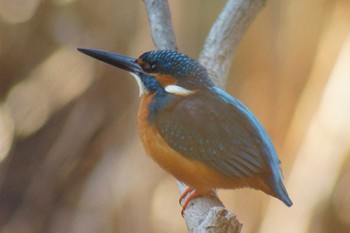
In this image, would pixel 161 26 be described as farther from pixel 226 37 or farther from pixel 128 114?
pixel 128 114

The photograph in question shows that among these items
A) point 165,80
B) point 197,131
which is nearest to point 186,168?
point 197,131

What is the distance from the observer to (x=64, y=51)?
105 inches

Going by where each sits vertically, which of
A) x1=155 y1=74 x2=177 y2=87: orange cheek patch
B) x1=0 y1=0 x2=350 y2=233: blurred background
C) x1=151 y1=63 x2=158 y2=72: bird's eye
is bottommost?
x1=0 y1=0 x2=350 y2=233: blurred background

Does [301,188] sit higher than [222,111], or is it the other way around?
[222,111]

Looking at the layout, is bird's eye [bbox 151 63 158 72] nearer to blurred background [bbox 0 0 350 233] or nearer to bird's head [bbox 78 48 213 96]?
bird's head [bbox 78 48 213 96]

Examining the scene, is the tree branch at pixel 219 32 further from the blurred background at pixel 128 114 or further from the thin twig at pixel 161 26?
the blurred background at pixel 128 114

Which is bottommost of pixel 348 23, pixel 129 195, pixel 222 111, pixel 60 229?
pixel 60 229

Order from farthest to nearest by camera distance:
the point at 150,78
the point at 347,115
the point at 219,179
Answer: the point at 347,115, the point at 150,78, the point at 219,179

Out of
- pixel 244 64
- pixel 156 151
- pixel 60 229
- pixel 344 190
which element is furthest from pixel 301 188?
pixel 156 151

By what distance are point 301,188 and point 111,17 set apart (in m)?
0.94

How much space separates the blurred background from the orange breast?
43.3 inches

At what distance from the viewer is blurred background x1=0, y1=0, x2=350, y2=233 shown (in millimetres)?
2598

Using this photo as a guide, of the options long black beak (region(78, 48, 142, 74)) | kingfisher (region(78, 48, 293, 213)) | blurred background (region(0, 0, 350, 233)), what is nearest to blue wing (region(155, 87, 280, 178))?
kingfisher (region(78, 48, 293, 213))

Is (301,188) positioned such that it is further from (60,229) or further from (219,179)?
(219,179)
